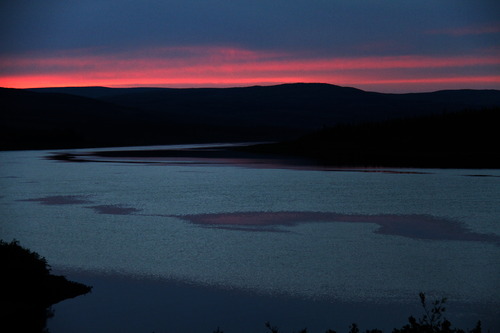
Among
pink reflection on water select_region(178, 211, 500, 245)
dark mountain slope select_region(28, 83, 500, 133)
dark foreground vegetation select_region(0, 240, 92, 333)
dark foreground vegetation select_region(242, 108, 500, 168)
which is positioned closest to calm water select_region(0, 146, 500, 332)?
pink reflection on water select_region(178, 211, 500, 245)

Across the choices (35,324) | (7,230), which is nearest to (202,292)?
(35,324)

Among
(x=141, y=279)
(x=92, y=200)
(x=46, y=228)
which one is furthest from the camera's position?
(x=92, y=200)

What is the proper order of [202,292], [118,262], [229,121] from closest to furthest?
[202,292]
[118,262]
[229,121]

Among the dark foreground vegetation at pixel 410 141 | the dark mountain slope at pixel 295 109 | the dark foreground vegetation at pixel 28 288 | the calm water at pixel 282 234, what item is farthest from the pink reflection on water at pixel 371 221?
the dark mountain slope at pixel 295 109

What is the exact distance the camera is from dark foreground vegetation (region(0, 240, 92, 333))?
388 inches

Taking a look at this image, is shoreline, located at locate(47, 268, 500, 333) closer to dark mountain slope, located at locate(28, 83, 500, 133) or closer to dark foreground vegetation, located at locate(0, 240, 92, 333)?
dark foreground vegetation, located at locate(0, 240, 92, 333)

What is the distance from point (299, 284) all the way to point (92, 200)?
1333 cm

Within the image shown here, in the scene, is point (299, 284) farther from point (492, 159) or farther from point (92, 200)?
point (492, 159)

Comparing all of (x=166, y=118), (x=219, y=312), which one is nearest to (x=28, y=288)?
(x=219, y=312)

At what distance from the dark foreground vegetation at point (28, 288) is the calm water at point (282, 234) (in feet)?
1.26

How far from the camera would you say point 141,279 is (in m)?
11.9

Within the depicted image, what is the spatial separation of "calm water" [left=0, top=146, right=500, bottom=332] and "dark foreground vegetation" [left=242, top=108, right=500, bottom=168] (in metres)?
20.1

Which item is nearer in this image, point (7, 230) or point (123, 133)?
point (7, 230)

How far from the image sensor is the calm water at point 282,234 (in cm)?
1152
